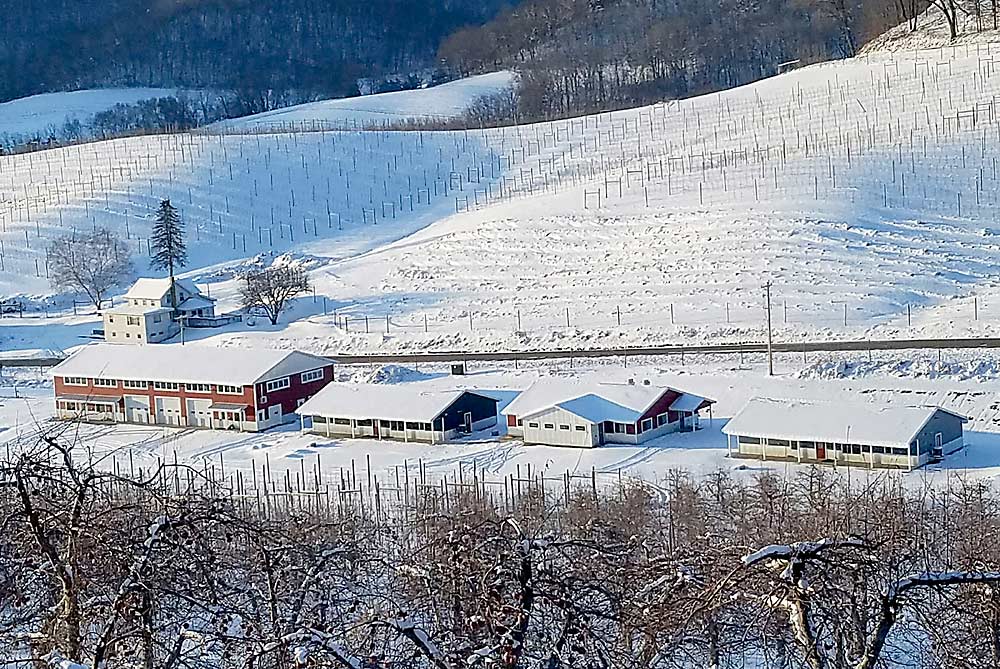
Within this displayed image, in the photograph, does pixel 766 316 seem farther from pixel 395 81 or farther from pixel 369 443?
pixel 395 81

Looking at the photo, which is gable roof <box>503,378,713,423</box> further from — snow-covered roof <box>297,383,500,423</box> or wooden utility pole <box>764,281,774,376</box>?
wooden utility pole <box>764,281,774,376</box>

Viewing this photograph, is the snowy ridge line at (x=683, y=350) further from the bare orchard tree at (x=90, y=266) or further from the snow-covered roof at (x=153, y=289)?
the bare orchard tree at (x=90, y=266)

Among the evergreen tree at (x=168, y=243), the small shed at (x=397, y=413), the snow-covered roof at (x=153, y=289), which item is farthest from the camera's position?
the evergreen tree at (x=168, y=243)

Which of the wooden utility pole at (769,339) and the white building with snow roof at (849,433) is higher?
the wooden utility pole at (769,339)

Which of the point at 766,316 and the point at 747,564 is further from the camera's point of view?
the point at 766,316

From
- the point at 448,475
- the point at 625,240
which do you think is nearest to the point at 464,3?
the point at 625,240

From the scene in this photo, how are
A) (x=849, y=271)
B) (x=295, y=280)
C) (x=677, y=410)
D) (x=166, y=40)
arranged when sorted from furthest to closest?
(x=166, y=40), (x=295, y=280), (x=849, y=271), (x=677, y=410)

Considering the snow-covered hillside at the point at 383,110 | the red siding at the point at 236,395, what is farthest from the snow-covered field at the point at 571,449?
the snow-covered hillside at the point at 383,110
